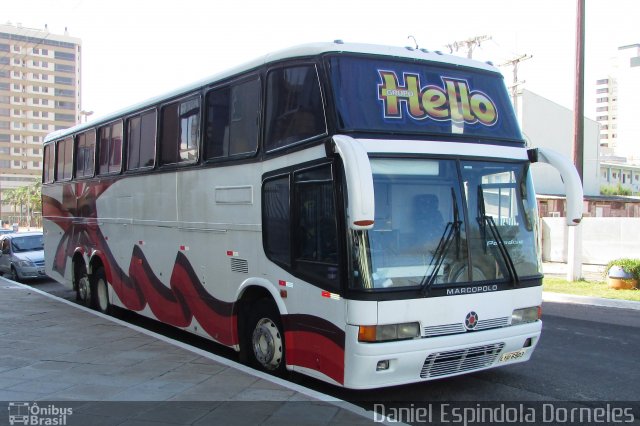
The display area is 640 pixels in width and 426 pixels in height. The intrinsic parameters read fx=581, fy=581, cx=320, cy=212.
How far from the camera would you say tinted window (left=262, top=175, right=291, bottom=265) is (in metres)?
6.29

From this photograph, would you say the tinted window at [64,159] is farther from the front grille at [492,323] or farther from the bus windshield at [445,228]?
the front grille at [492,323]

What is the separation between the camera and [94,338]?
346 inches

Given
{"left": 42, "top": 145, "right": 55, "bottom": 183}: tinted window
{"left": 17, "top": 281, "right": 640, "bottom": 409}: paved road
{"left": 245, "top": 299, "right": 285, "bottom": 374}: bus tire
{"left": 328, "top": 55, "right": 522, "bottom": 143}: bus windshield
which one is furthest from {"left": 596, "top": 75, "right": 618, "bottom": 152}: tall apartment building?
{"left": 245, "top": 299, "right": 285, "bottom": 374}: bus tire

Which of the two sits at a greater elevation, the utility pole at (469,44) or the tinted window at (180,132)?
the utility pole at (469,44)

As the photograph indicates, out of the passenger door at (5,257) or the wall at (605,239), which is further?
the wall at (605,239)

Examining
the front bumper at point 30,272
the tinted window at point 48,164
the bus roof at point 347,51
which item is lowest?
the front bumper at point 30,272

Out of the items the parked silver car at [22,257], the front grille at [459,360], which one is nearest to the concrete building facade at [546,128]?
the parked silver car at [22,257]

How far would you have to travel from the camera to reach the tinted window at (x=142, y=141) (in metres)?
9.60

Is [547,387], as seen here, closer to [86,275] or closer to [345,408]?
[345,408]

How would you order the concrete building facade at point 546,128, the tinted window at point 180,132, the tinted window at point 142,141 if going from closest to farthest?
the tinted window at point 180,132, the tinted window at point 142,141, the concrete building facade at point 546,128

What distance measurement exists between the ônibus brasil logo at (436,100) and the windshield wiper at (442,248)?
2.97ft

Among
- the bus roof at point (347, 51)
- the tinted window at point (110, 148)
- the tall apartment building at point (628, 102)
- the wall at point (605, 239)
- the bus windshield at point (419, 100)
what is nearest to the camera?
the bus windshield at point (419, 100)

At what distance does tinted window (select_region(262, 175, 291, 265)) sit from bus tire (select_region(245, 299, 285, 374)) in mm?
709

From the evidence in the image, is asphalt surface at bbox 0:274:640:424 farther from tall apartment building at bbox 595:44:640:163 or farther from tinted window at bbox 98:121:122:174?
tall apartment building at bbox 595:44:640:163
